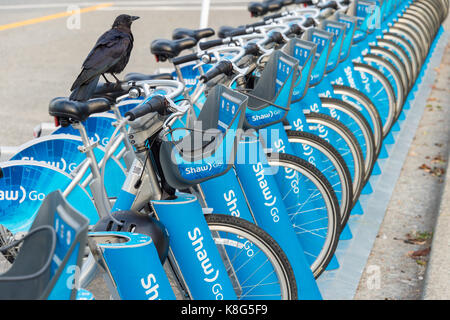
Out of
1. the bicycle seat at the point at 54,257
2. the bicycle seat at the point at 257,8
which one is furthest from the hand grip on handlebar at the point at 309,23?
the bicycle seat at the point at 54,257

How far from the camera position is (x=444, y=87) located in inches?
329

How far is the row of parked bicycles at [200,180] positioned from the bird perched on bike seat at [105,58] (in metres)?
0.07

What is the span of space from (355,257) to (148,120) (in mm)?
1965

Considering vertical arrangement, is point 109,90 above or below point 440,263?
above

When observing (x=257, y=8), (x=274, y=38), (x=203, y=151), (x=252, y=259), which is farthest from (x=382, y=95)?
(x=203, y=151)

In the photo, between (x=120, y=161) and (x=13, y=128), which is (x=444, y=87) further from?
(x=120, y=161)

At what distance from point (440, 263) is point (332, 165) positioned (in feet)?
2.69

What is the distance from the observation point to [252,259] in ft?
9.66

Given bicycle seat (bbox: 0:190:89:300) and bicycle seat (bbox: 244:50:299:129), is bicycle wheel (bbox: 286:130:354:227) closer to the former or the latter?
bicycle seat (bbox: 244:50:299:129)

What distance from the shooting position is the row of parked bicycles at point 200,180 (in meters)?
2.27

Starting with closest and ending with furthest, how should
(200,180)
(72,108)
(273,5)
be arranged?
(72,108) → (200,180) → (273,5)

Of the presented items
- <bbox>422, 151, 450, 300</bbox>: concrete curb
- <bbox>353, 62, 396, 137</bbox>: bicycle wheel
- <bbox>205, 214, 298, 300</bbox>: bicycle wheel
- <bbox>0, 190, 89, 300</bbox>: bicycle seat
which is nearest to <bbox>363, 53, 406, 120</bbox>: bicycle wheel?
<bbox>353, 62, 396, 137</bbox>: bicycle wheel

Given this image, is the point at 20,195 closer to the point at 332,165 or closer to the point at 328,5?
the point at 332,165
